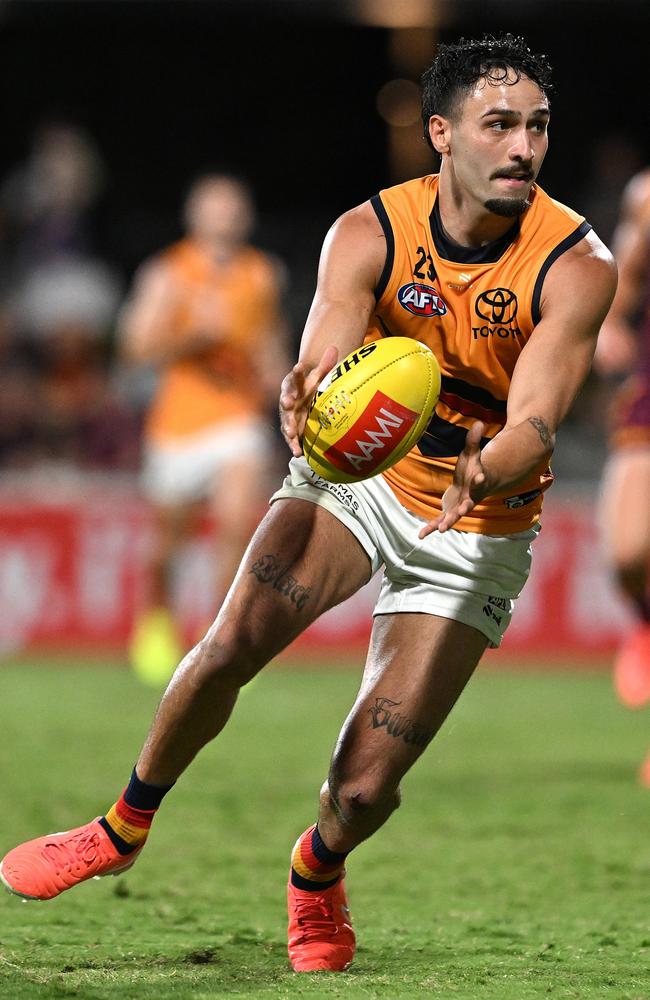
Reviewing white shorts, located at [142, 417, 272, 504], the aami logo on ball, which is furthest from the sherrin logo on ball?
white shorts, located at [142, 417, 272, 504]

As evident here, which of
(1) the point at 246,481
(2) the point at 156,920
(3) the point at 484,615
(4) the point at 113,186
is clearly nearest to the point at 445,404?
(3) the point at 484,615

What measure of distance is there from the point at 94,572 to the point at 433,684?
735 cm

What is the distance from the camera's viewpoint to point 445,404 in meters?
4.34

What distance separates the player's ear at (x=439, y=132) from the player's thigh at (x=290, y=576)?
1002 millimetres

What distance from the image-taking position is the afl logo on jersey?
13.7ft

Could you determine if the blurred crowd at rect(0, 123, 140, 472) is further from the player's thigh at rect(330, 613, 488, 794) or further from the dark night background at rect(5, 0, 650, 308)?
the player's thigh at rect(330, 613, 488, 794)

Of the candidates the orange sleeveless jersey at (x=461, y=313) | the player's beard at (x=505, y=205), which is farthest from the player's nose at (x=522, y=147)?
the orange sleeveless jersey at (x=461, y=313)

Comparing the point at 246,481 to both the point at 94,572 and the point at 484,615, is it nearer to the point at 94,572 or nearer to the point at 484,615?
the point at 94,572

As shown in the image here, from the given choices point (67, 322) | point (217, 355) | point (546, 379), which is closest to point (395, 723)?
point (546, 379)

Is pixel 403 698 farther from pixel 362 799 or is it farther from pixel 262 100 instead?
pixel 262 100

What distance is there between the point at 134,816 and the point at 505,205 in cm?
182

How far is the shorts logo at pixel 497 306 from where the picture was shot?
413 cm

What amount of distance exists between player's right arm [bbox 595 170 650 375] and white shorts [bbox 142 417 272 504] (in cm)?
301

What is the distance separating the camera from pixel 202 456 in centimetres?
966
